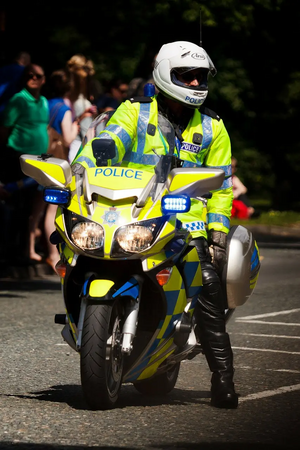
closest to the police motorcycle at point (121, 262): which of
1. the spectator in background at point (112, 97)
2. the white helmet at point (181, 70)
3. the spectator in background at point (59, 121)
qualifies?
the white helmet at point (181, 70)

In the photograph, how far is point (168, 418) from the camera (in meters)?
5.88

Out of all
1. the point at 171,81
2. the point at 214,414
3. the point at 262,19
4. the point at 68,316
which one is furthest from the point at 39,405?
the point at 262,19

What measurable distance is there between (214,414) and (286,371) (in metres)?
1.54

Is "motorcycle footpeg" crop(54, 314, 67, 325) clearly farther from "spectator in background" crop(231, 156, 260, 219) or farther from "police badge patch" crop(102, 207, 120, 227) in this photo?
"spectator in background" crop(231, 156, 260, 219)

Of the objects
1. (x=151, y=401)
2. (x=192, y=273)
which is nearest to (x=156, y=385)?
(x=151, y=401)

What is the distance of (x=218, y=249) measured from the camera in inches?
252

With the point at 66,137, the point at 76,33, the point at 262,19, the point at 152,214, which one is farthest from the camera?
the point at 76,33

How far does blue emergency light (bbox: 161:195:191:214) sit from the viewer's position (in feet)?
18.8

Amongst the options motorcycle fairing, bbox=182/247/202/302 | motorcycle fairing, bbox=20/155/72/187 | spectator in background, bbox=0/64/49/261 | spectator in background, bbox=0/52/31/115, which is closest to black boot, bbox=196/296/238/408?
motorcycle fairing, bbox=182/247/202/302

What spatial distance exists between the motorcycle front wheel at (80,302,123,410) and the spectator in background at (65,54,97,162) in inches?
282

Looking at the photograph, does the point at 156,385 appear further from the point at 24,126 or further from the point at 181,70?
the point at 24,126

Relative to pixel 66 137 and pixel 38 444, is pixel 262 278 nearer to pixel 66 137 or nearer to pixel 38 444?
pixel 66 137

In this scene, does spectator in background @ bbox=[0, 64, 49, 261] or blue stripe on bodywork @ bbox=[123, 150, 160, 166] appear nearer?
blue stripe on bodywork @ bbox=[123, 150, 160, 166]

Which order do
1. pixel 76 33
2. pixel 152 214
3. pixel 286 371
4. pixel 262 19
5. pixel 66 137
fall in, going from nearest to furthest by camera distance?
pixel 152 214 → pixel 286 371 → pixel 66 137 → pixel 262 19 → pixel 76 33
